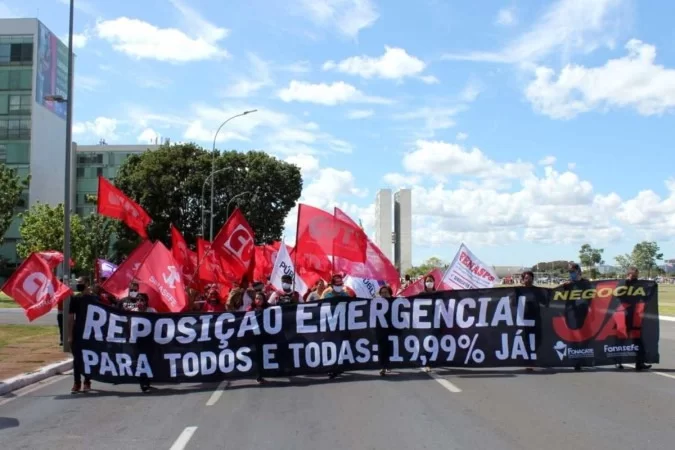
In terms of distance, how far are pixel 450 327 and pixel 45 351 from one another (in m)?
9.03

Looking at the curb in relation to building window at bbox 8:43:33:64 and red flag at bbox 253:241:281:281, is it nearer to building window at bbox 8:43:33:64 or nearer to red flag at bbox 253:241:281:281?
red flag at bbox 253:241:281:281

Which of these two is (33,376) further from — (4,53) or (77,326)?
(4,53)

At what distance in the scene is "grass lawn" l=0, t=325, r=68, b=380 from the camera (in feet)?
41.8

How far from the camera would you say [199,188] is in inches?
2119

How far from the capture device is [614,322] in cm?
1211

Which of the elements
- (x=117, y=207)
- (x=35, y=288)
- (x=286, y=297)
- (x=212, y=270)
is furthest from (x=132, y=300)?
(x=212, y=270)

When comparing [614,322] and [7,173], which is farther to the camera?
[7,173]

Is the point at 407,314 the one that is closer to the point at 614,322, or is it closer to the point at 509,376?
the point at 509,376

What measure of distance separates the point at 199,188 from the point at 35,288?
4227 centimetres

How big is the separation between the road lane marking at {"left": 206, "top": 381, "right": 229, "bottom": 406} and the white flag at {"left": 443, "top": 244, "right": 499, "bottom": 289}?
5.72 meters

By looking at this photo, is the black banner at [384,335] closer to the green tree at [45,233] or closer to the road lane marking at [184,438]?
the road lane marking at [184,438]

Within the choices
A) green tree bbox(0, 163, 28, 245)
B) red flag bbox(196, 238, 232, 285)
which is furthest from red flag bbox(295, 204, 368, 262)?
green tree bbox(0, 163, 28, 245)

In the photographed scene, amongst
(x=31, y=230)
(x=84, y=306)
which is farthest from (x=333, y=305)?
(x=31, y=230)

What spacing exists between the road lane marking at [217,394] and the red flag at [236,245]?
5120mm
